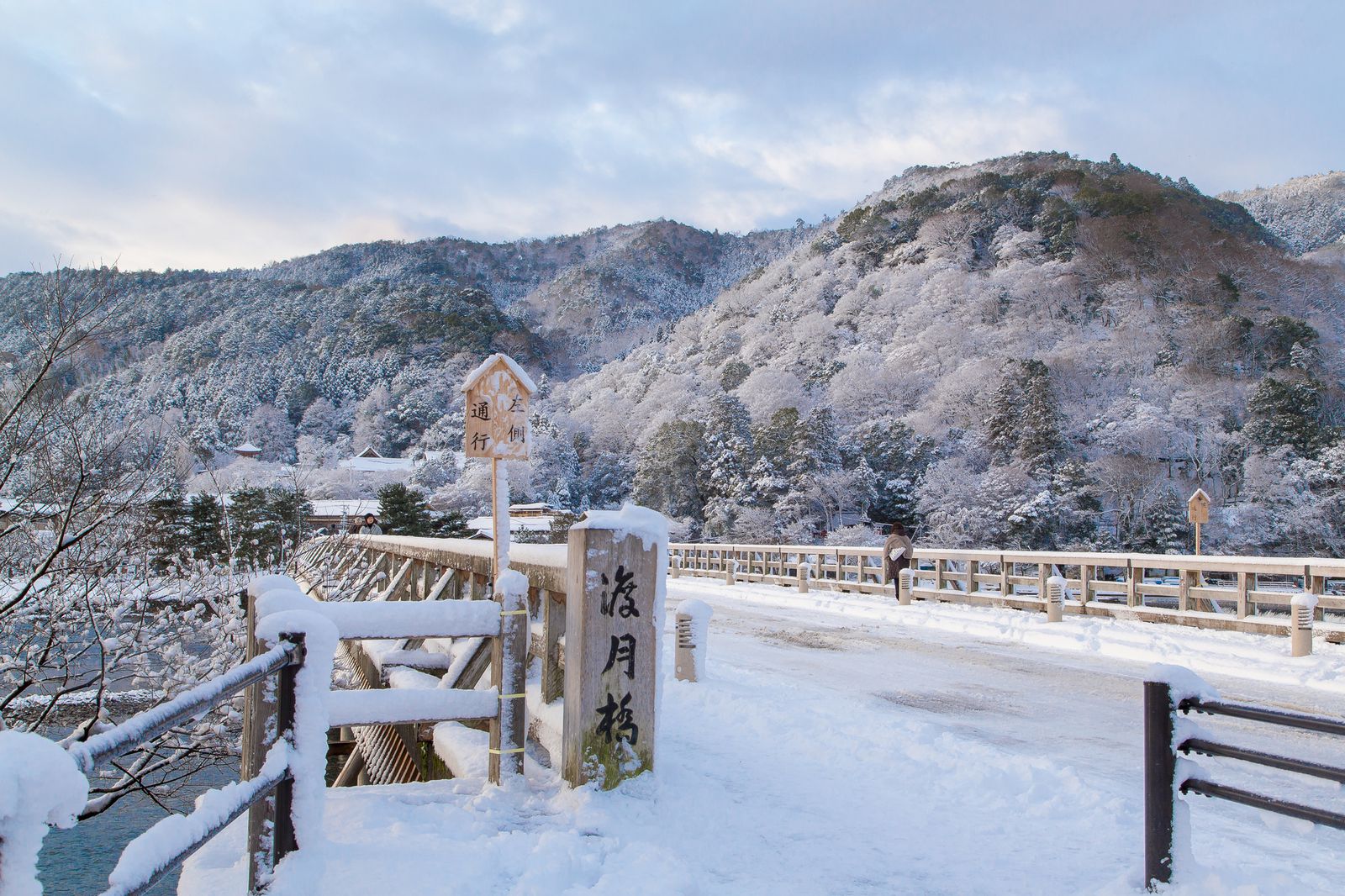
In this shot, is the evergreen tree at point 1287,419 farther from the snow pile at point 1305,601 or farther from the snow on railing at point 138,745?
the snow on railing at point 138,745

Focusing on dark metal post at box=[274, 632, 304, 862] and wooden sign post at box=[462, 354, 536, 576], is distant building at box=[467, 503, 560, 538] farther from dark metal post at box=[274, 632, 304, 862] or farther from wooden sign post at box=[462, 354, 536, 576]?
dark metal post at box=[274, 632, 304, 862]

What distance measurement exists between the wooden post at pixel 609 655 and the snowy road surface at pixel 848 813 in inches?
7.4

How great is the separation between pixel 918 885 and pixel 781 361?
7036cm

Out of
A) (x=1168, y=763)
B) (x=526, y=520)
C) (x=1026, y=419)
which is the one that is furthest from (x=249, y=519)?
(x=1026, y=419)

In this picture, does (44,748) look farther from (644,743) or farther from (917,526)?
(917,526)

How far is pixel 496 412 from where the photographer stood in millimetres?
6688

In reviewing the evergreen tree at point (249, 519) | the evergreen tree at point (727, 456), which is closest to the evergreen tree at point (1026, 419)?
the evergreen tree at point (727, 456)

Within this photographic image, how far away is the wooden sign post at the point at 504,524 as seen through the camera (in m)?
4.54

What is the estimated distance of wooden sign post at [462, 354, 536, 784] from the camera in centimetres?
454

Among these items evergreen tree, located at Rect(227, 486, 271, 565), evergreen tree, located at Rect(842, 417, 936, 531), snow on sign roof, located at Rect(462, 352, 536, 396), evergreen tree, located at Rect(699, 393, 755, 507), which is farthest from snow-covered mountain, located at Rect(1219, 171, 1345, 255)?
snow on sign roof, located at Rect(462, 352, 536, 396)

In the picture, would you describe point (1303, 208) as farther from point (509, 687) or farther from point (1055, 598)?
point (509, 687)

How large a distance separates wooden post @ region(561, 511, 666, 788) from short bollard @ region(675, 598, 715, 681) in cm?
410

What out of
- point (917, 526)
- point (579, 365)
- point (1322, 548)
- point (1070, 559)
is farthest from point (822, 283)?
point (1070, 559)

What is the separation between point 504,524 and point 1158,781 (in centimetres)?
418
